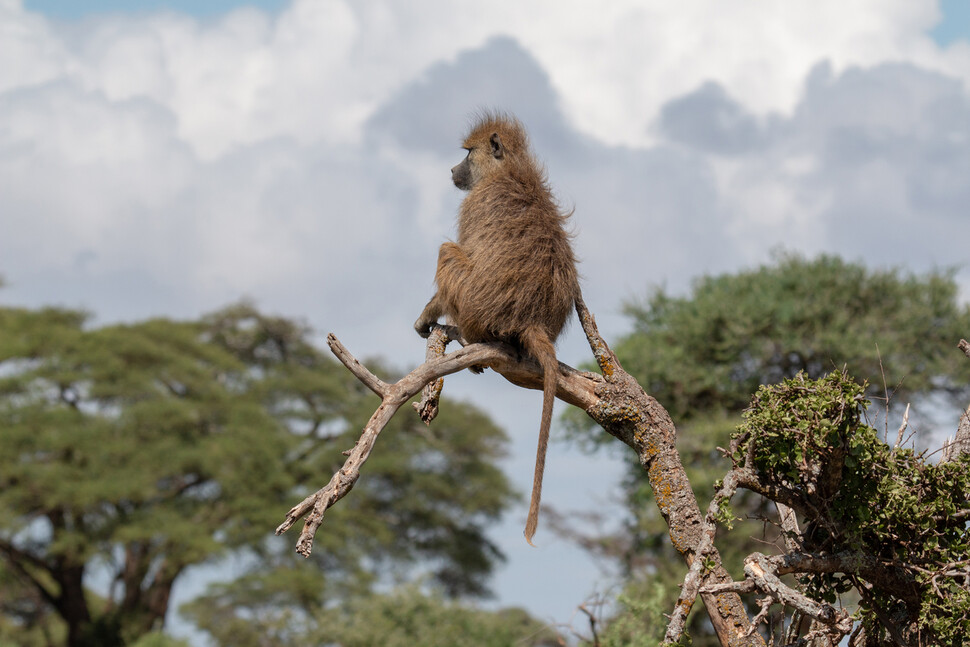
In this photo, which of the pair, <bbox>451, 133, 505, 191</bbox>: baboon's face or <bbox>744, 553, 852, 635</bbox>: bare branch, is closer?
<bbox>744, 553, 852, 635</bbox>: bare branch

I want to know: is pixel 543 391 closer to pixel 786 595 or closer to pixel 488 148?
pixel 786 595

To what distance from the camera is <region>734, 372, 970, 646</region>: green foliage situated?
3719 millimetres

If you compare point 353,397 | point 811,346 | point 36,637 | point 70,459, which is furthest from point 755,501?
point 36,637

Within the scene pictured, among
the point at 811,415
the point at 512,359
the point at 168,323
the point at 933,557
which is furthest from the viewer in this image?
the point at 168,323

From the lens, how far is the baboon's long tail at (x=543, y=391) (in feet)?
13.7

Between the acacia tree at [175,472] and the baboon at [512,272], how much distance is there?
1705cm

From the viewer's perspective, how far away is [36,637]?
2570 centimetres

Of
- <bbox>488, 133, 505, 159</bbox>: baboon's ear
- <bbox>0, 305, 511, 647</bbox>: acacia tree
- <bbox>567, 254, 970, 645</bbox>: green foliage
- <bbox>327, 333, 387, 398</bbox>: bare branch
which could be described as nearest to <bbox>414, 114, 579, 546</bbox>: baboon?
A: <bbox>488, 133, 505, 159</bbox>: baboon's ear

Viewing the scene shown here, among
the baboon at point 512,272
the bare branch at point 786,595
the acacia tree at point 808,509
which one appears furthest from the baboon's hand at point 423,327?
the bare branch at point 786,595

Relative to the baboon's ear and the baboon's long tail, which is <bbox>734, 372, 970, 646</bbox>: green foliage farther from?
the baboon's ear

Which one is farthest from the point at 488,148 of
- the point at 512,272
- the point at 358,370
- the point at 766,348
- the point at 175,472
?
the point at 175,472

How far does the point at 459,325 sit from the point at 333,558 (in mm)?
18836

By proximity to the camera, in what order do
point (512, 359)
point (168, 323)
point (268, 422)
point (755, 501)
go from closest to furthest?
point (512, 359) < point (755, 501) < point (268, 422) < point (168, 323)

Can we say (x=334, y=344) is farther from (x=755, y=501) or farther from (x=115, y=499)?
(x=115, y=499)
